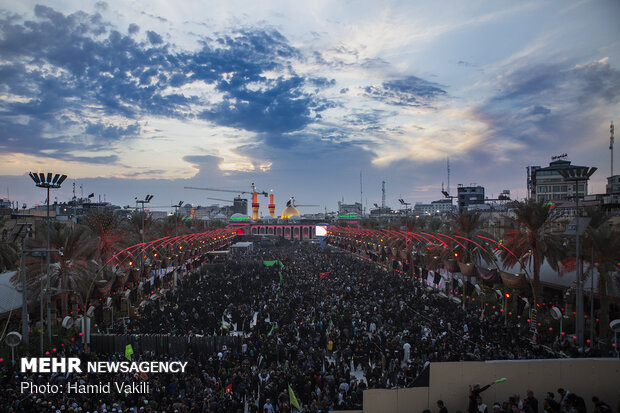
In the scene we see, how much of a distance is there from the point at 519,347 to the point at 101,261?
24.8m

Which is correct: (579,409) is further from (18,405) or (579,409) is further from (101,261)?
(101,261)

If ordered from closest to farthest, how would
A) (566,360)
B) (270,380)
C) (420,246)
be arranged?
(566,360) < (270,380) < (420,246)

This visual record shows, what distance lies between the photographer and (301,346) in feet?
55.9

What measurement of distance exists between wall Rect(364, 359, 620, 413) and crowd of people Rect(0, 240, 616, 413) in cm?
66

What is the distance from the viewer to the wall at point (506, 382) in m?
10.5

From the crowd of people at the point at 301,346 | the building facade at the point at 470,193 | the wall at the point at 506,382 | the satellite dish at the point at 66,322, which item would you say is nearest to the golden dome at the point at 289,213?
the building facade at the point at 470,193

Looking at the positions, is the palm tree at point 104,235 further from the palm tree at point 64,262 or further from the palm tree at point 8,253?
the palm tree at point 64,262

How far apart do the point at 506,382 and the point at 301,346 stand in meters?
8.63

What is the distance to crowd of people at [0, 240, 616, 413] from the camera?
12453mm

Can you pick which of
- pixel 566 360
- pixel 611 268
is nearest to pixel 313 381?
pixel 566 360

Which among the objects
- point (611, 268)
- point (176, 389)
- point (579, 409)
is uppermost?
point (611, 268)

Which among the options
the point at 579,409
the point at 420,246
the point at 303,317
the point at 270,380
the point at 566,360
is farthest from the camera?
the point at 420,246

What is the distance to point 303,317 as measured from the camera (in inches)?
876

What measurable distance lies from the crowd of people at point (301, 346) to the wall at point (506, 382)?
656 millimetres
